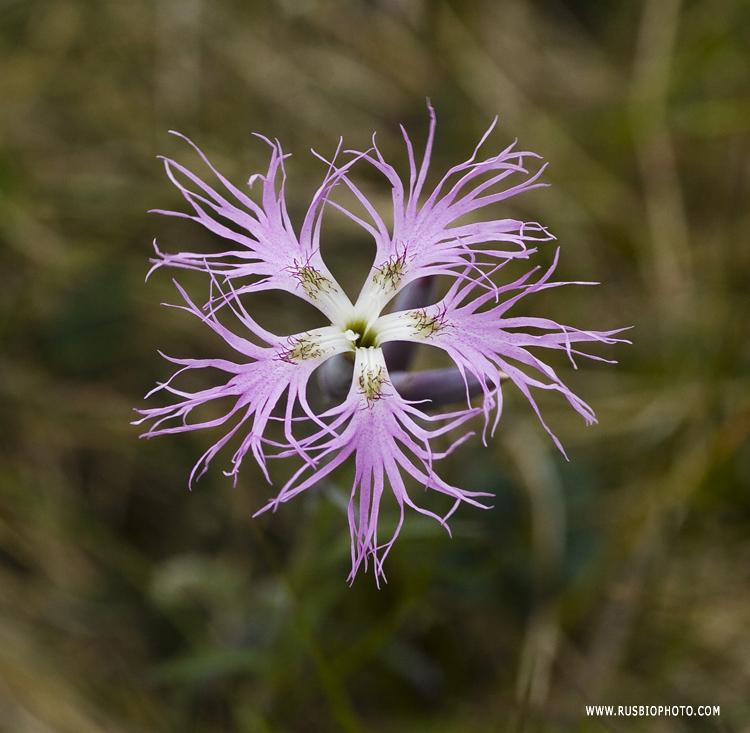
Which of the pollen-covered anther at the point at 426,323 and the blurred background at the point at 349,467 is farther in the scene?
the blurred background at the point at 349,467

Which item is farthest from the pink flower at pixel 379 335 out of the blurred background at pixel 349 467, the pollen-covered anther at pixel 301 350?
the blurred background at pixel 349 467

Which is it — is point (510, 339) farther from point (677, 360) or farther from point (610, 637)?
point (677, 360)

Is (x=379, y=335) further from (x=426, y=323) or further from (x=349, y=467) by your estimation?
(x=349, y=467)

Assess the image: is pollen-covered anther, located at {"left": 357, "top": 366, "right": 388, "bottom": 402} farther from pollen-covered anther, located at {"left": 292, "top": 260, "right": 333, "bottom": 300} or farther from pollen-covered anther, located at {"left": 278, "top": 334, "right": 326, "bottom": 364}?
pollen-covered anther, located at {"left": 292, "top": 260, "right": 333, "bottom": 300}

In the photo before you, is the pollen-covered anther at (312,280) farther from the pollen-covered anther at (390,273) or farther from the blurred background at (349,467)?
the blurred background at (349,467)

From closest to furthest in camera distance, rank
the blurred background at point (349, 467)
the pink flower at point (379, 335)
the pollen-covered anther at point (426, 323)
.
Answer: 1. the pink flower at point (379, 335)
2. the pollen-covered anther at point (426, 323)
3. the blurred background at point (349, 467)

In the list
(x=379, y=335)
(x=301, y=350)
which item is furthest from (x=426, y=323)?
(x=301, y=350)

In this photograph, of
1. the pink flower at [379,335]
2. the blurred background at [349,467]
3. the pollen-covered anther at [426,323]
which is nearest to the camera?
the pink flower at [379,335]

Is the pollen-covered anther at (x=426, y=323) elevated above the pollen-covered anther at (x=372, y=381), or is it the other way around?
the pollen-covered anther at (x=426, y=323)

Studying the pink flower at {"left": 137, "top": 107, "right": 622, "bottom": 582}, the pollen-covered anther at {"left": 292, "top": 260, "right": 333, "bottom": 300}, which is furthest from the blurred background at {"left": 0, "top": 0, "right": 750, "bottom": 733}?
the pollen-covered anther at {"left": 292, "top": 260, "right": 333, "bottom": 300}
